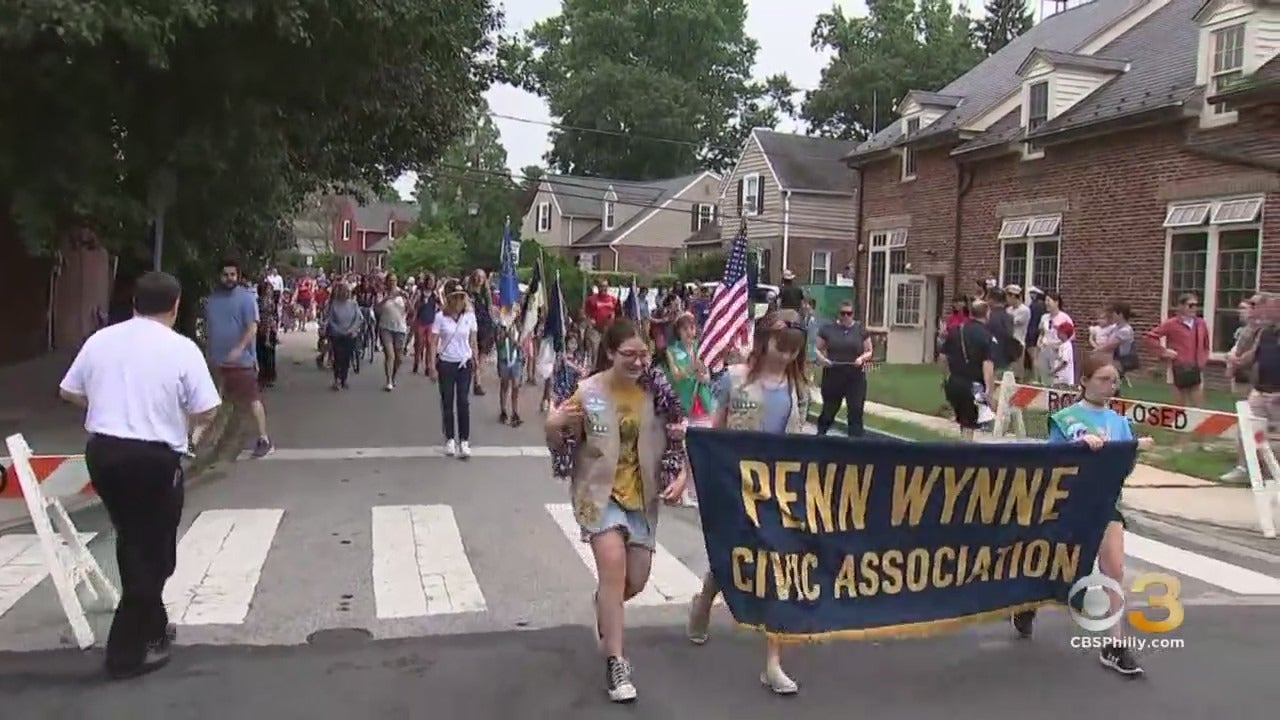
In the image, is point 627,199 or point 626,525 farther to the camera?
point 627,199

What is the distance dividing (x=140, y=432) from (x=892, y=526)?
3.38 m

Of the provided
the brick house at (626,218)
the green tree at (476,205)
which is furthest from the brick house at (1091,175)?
the green tree at (476,205)

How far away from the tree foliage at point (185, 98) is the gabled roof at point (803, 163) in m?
31.3

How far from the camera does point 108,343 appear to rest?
5215 millimetres

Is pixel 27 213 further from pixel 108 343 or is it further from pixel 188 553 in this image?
pixel 108 343

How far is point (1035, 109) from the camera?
2442 cm

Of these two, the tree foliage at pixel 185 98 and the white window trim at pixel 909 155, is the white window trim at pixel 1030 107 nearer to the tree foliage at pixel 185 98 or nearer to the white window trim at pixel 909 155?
the white window trim at pixel 909 155

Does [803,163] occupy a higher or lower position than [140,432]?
higher

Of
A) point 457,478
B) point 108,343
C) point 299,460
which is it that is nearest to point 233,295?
point 299,460

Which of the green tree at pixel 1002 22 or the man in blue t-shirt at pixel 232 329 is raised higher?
the green tree at pixel 1002 22

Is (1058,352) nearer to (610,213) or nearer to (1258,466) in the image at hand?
(1258,466)

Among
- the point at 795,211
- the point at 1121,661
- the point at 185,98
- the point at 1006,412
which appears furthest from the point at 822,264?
the point at 1121,661

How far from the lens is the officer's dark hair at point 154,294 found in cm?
526

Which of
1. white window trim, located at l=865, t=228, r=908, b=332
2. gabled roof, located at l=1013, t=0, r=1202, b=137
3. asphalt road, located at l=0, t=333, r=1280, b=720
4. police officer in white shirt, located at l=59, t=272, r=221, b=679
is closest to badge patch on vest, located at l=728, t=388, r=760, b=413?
asphalt road, located at l=0, t=333, r=1280, b=720
